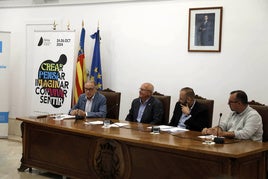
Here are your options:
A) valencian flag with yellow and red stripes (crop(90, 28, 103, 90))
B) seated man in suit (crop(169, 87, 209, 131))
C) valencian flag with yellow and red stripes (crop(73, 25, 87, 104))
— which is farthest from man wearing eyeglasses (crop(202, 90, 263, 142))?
valencian flag with yellow and red stripes (crop(73, 25, 87, 104))

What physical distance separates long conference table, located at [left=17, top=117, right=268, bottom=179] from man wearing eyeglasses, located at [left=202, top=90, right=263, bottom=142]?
16 centimetres

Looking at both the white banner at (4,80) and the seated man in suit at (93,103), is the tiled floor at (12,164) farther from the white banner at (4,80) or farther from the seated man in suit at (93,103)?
the seated man in suit at (93,103)

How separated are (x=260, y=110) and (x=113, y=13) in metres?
3.14

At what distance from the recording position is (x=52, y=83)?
6.93 m

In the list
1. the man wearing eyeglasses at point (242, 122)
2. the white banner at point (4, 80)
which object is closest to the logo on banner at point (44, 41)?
the white banner at point (4, 80)

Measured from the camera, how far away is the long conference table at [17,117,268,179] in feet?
12.0

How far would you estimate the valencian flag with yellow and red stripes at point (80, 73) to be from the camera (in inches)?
266

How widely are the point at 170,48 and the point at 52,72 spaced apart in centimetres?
202

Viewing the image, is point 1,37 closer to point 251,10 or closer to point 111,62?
point 111,62

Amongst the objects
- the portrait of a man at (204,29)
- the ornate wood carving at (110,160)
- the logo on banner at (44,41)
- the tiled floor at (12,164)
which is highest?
the portrait of a man at (204,29)

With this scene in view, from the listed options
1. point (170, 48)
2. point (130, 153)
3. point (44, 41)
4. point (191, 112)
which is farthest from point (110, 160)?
point (44, 41)

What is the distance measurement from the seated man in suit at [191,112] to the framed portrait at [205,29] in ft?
3.36

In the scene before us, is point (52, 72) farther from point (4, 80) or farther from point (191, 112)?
point (191, 112)

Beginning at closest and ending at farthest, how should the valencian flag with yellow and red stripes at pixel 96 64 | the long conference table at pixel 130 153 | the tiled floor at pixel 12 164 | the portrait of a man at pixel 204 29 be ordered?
the long conference table at pixel 130 153 < the tiled floor at pixel 12 164 < the portrait of a man at pixel 204 29 < the valencian flag with yellow and red stripes at pixel 96 64
